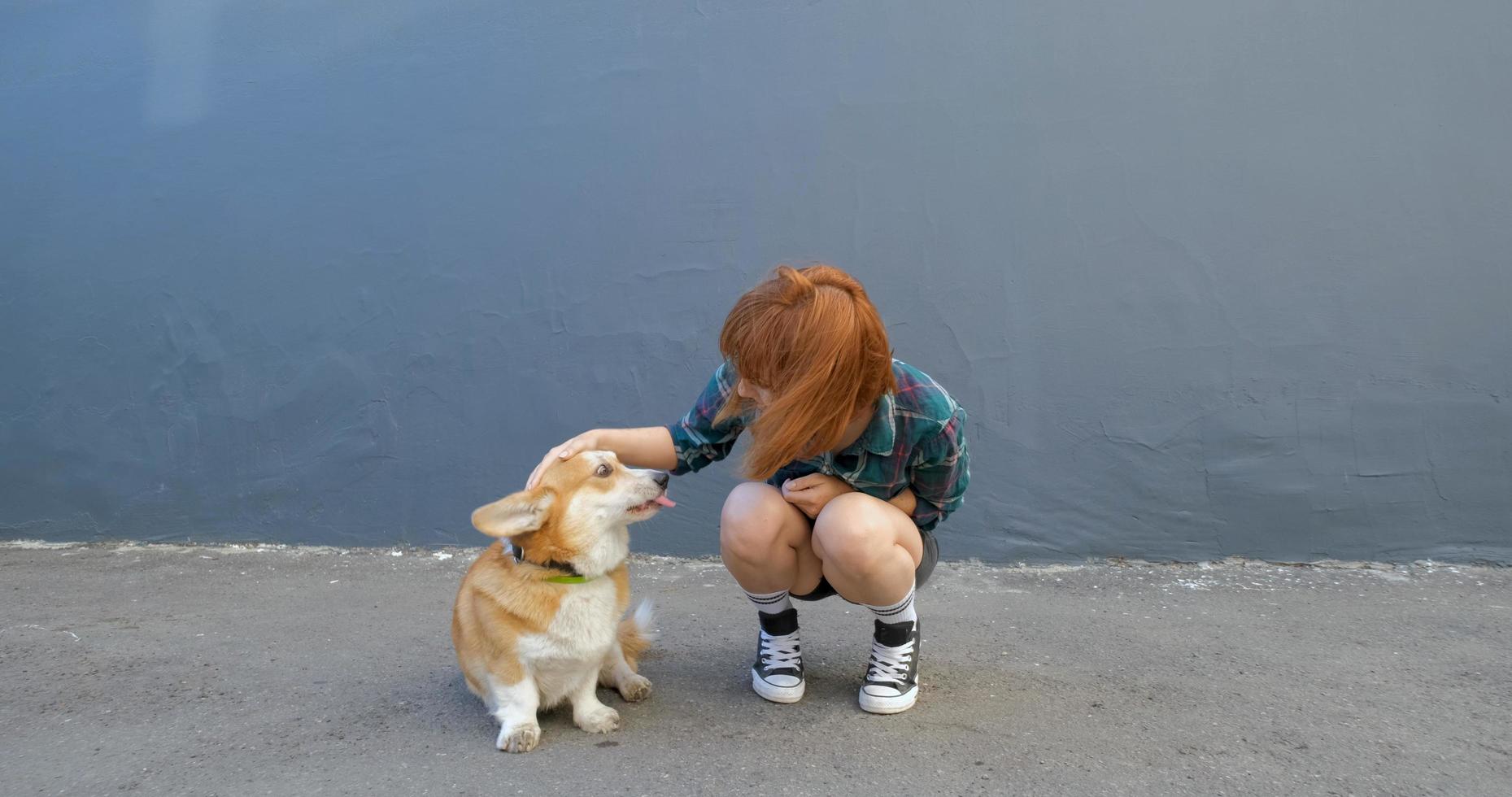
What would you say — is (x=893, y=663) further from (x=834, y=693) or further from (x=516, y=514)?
(x=516, y=514)

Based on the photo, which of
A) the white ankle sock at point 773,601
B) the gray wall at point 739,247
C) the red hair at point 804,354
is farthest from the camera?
the gray wall at point 739,247

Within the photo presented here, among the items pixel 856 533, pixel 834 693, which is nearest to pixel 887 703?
pixel 834 693

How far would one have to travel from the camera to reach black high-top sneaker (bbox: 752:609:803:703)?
95.0 inches

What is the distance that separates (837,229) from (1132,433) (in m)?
1.21

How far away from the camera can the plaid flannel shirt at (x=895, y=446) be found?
2.19 meters

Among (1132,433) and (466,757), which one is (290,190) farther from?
(1132,433)

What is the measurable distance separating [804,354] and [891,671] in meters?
0.82

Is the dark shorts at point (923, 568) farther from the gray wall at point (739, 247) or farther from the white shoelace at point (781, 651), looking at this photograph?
the gray wall at point (739, 247)

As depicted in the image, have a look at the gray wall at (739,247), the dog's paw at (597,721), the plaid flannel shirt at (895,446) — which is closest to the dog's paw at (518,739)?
the dog's paw at (597,721)

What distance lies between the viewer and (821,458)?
2277 mm

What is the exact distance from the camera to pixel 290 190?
4.00m

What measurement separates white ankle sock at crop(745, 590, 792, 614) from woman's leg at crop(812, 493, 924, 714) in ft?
0.39

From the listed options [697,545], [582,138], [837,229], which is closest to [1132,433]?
[837,229]

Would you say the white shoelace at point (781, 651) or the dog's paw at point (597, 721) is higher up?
the white shoelace at point (781, 651)
